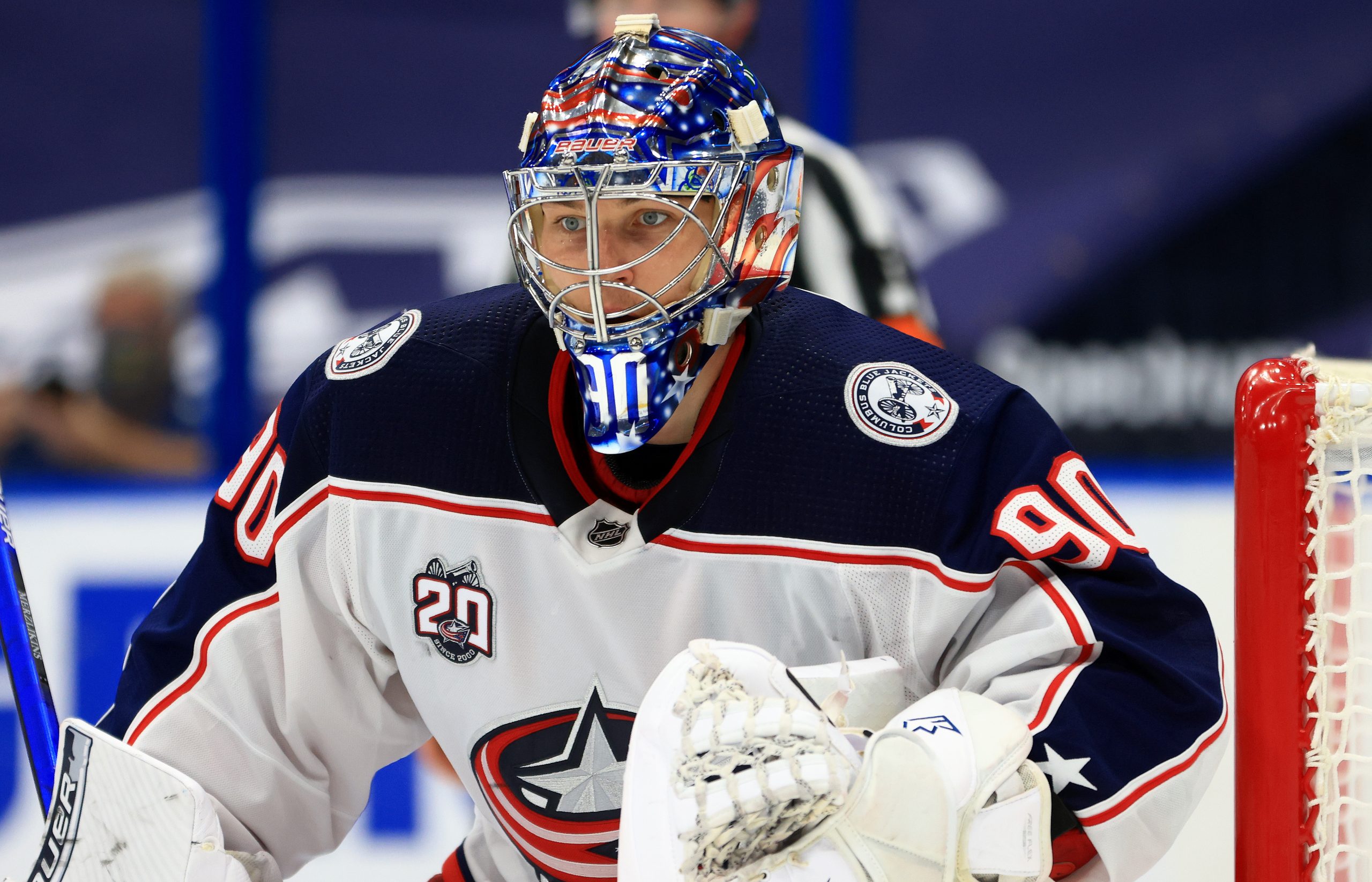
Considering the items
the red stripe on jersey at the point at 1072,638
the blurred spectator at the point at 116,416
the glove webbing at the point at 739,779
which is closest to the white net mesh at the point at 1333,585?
the red stripe on jersey at the point at 1072,638

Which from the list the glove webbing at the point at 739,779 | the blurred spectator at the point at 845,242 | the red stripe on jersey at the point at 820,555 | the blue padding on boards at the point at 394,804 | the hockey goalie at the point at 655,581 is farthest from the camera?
the blue padding on boards at the point at 394,804

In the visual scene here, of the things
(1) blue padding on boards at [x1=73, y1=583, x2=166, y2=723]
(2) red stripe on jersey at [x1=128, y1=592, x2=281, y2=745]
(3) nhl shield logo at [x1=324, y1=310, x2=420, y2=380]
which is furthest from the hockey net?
(1) blue padding on boards at [x1=73, y1=583, x2=166, y2=723]

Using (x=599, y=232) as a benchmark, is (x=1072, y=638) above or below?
below

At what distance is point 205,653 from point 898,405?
2.56 feet

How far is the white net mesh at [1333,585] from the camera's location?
A: 4.42 feet

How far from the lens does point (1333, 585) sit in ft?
4.71

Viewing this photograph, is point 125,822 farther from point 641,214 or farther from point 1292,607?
point 1292,607

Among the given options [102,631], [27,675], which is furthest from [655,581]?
[102,631]

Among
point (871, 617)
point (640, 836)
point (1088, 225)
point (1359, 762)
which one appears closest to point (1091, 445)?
point (1088, 225)

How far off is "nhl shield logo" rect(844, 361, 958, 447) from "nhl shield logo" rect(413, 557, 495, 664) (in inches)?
16.4

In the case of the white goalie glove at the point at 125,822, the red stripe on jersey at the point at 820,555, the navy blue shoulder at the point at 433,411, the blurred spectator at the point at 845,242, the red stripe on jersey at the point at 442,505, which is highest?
the blurred spectator at the point at 845,242

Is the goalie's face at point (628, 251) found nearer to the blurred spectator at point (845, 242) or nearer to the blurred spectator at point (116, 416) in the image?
the blurred spectator at point (845, 242)

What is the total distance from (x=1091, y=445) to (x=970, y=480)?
110 inches

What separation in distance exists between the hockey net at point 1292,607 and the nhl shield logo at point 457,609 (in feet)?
2.46
